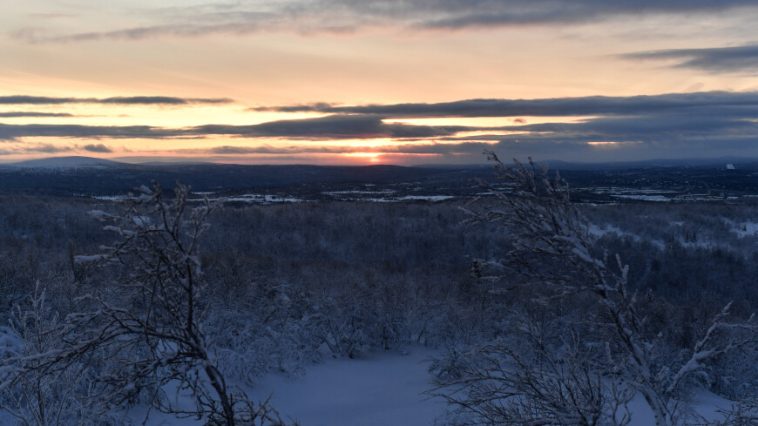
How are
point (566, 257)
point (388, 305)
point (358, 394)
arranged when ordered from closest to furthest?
point (566, 257), point (358, 394), point (388, 305)

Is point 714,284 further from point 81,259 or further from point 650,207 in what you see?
point 81,259

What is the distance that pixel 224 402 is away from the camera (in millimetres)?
3736

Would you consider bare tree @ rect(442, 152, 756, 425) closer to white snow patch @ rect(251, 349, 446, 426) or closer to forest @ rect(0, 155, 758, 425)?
forest @ rect(0, 155, 758, 425)

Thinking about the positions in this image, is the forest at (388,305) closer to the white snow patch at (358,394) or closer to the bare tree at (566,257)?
the bare tree at (566,257)

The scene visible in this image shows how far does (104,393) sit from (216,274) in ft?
44.4

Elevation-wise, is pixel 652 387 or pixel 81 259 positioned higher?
pixel 81 259

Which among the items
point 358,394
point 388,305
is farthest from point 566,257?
point 388,305

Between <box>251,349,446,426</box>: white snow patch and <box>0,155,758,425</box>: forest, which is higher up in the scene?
<box>0,155,758,425</box>: forest

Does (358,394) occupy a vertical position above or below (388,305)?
below

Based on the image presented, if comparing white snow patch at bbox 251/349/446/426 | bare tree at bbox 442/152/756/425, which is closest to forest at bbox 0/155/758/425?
bare tree at bbox 442/152/756/425

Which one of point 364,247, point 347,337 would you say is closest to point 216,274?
point 347,337

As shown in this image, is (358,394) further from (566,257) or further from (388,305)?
(566,257)

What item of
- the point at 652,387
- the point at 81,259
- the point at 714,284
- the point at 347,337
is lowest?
the point at 714,284

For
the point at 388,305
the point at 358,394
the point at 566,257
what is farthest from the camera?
the point at 388,305
